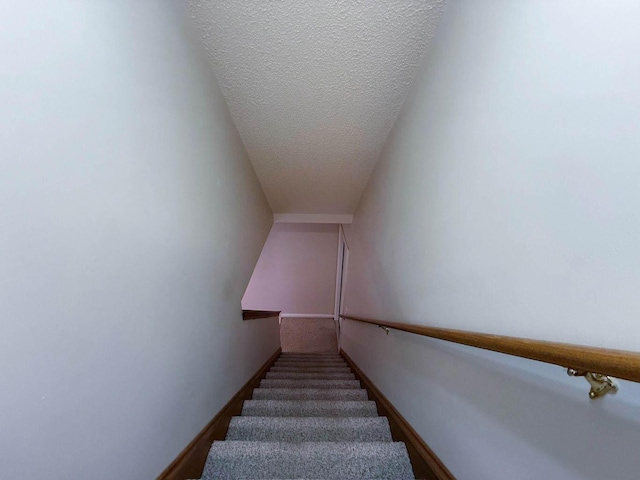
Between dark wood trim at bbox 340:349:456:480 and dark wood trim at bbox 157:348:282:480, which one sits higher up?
dark wood trim at bbox 340:349:456:480

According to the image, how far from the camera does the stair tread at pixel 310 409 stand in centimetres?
211

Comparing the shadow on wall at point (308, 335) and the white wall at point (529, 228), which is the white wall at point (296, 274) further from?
the white wall at point (529, 228)

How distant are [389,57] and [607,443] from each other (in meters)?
1.67

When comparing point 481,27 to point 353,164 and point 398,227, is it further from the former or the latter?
point 353,164

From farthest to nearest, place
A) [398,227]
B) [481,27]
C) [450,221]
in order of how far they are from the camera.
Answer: [398,227]
[450,221]
[481,27]

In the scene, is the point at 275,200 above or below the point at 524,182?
above

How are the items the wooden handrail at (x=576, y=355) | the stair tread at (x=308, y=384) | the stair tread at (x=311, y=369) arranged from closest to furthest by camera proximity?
the wooden handrail at (x=576, y=355) < the stair tread at (x=308, y=384) < the stair tread at (x=311, y=369)

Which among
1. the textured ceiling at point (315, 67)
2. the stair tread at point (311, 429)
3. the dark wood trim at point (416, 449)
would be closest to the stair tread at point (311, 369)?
the dark wood trim at point (416, 449)

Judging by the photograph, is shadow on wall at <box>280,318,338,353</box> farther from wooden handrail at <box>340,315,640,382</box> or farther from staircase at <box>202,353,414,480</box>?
wooden handrail at <box>340,315,640,382</box>

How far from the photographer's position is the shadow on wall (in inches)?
265

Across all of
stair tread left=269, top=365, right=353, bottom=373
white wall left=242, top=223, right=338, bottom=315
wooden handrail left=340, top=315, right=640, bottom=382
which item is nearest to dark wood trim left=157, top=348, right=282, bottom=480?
wooden handrail left=340, top=315, right=640, bottom=382

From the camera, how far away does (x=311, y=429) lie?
5.80ft

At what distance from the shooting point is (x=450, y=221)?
1.23 metres

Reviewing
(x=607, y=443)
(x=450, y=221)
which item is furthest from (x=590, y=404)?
(x=450, y=221)
